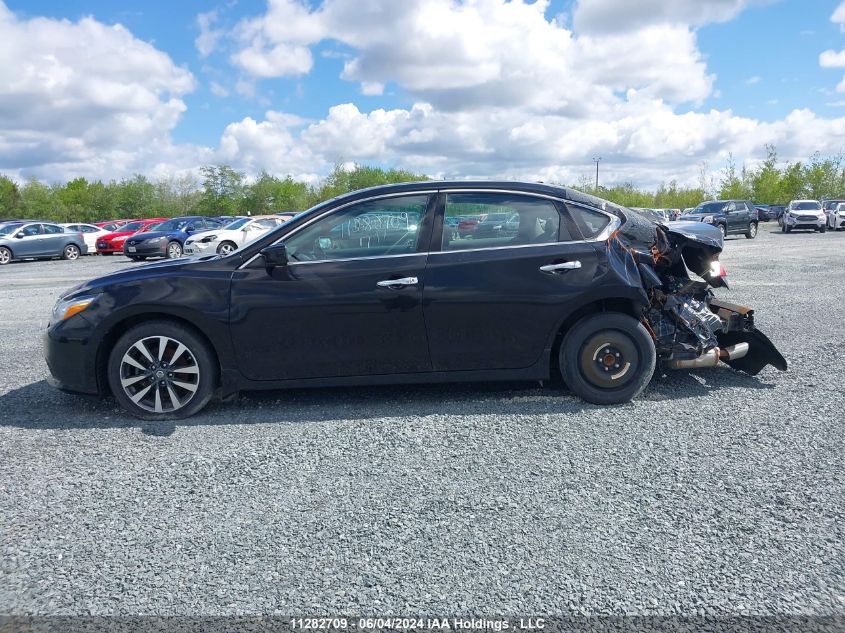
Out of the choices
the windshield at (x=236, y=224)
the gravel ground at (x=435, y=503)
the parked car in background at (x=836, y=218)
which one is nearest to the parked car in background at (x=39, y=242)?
the windshield at (x=236, y=224)

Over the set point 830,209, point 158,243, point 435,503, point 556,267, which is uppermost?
point 830,209

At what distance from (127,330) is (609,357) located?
3419 mm

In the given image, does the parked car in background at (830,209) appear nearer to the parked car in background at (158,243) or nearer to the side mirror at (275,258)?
the parked car in background at (158,243)

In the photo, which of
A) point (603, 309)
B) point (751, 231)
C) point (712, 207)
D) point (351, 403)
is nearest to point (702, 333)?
point (603, 309)

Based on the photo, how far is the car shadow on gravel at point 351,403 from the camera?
4453 millimetres

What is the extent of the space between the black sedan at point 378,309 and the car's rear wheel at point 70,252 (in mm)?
24829

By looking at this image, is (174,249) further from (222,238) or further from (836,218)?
(836,218)

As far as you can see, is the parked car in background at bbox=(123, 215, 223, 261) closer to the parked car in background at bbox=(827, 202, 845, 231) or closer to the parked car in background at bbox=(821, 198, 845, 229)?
the parked car in background at bbox=(821, 198, 845, 229)

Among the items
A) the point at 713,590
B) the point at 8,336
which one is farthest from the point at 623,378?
the point at 8,336

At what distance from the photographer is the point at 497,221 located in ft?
15.1

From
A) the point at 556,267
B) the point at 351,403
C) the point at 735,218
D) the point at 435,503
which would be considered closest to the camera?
the point at 435,503

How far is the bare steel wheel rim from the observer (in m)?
4.41

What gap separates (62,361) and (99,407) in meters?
0.50

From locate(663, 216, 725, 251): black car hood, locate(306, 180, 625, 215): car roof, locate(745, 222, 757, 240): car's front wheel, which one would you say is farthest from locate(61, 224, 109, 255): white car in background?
locate(745, 222, 757, 240): car's front wheel
